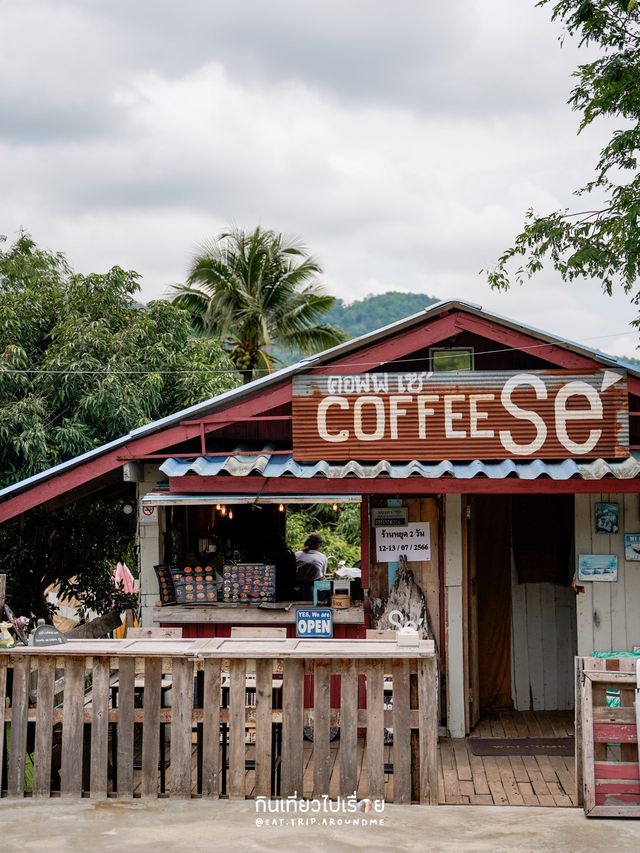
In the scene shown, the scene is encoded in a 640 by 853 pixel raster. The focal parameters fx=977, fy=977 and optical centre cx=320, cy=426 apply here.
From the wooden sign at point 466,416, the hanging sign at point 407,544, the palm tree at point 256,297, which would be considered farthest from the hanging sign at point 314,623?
the palm tree at point 256,297

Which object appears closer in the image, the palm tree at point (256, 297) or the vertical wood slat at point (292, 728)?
the vertical wood slat at point (292, 728)

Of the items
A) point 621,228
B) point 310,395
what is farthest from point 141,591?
point 621,228

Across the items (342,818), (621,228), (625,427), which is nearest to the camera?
(342,818)

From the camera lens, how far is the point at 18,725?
7.06 meters

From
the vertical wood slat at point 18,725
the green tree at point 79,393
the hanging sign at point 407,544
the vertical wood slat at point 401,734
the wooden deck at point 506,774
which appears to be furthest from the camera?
the green tree at point 79,393

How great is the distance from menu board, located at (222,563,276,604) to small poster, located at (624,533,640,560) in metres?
3.51

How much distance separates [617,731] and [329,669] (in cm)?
200

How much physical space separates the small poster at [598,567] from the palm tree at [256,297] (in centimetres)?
1675

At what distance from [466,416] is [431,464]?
22.4 inches

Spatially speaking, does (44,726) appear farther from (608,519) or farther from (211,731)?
(608,519)

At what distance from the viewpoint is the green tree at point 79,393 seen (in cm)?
1399

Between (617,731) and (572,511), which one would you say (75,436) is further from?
(617,731)

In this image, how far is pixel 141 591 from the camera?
10039 mm

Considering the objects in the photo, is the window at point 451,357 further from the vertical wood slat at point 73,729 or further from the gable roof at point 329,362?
the vertical wood slat at point 73,729
